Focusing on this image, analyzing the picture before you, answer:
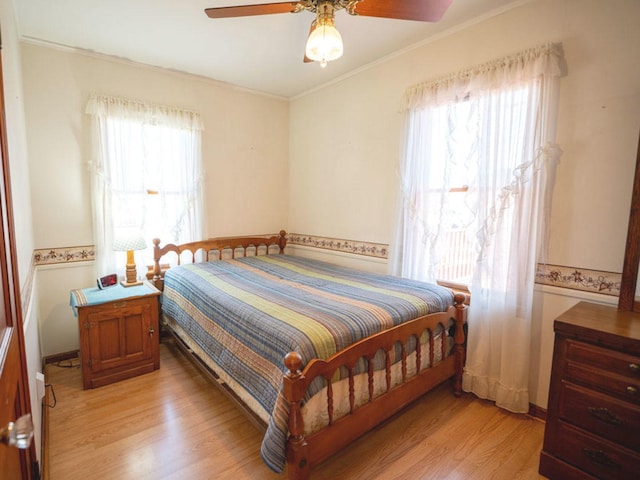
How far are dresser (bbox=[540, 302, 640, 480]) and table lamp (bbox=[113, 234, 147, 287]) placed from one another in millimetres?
2959

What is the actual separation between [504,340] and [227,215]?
2.89 m

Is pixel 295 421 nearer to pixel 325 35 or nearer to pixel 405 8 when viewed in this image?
pixel 325 35

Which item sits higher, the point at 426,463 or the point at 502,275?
the point at 502,275

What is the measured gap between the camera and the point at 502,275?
2174 millimetres

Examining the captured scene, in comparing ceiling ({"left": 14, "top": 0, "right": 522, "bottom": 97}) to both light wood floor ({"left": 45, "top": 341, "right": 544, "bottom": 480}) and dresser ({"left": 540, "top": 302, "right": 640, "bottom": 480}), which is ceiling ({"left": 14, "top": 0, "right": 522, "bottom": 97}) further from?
light wood floor ({"left": 45, "top": 341, "right": 544, "bottom": 480})

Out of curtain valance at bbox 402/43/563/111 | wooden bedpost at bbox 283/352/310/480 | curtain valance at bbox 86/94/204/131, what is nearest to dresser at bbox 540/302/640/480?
wooden bedpost at bbox 283/352/310/480

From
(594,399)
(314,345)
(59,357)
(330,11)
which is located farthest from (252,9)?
(59,357)

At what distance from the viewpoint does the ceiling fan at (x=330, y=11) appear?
4.99ft

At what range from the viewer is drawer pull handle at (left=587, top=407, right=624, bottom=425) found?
1.45 m

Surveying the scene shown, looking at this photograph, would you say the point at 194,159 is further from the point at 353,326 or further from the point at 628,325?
the point at 628,325

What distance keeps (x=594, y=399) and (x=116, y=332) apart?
118 inches

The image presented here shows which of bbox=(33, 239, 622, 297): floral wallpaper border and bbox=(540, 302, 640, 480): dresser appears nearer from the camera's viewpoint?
bbox=(540, 302, 640, 480): dresser

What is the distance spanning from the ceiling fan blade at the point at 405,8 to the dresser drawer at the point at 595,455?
7.14 feet

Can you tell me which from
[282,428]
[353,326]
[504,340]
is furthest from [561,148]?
[282,428]
